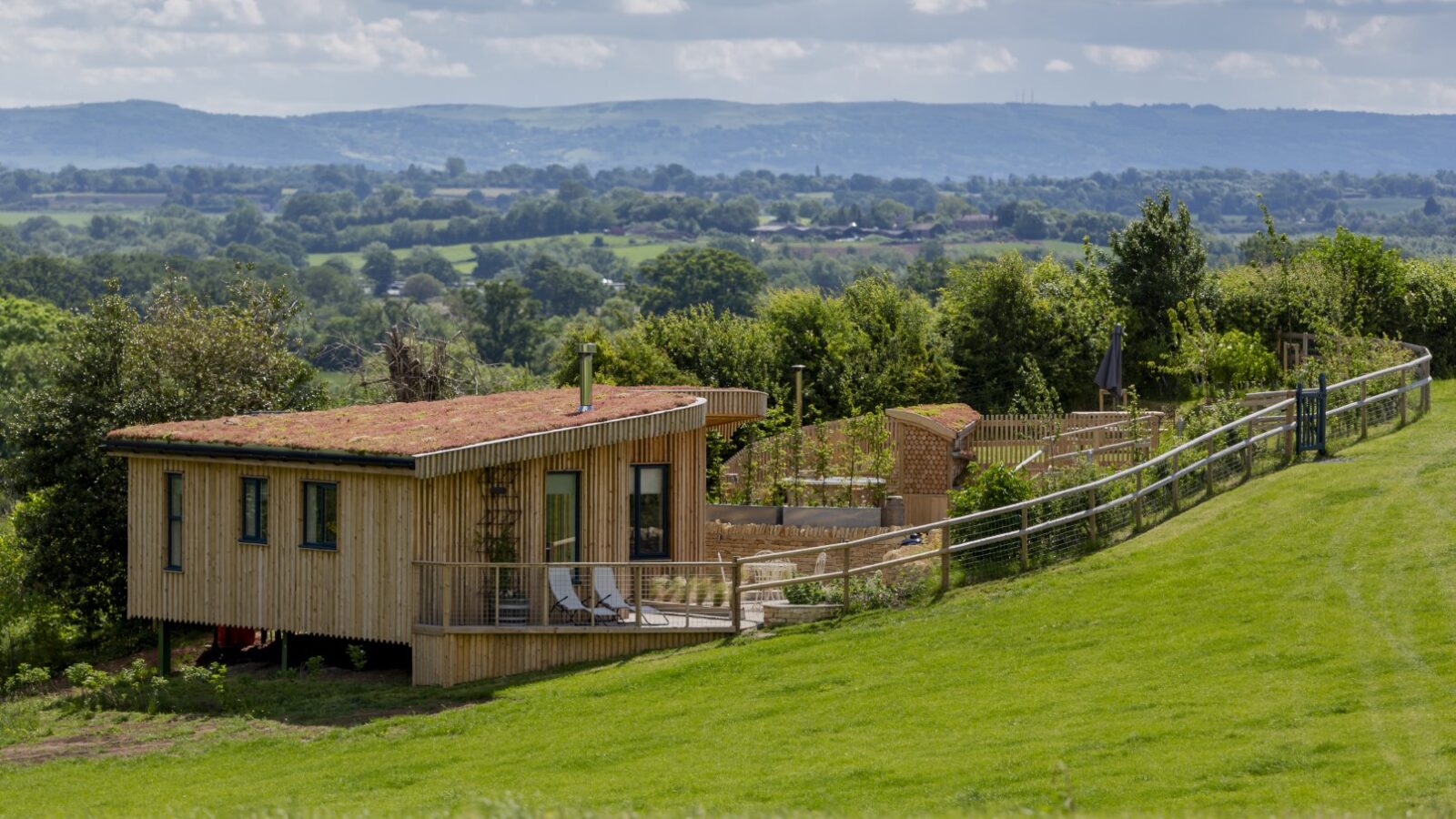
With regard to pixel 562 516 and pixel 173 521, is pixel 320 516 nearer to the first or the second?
pixel 173 521

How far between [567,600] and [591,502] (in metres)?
1.89

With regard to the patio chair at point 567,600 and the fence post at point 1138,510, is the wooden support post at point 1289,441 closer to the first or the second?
the fence post at point 1138,510

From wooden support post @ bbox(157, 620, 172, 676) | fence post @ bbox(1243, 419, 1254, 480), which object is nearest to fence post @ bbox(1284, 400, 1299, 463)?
fence post @ bbox(1243, 419, 1254, 480)

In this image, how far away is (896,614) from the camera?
877 inches

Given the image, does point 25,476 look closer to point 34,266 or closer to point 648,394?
point 648,394

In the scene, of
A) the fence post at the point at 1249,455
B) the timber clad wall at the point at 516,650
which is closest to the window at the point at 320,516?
the timber clad wall at the point at 516,650

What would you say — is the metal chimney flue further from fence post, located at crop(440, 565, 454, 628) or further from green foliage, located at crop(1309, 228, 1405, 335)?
green foliage, located at crop(1309, 228, 1405, 335)

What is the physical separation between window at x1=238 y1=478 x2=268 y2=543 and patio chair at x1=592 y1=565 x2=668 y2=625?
4.51 metres

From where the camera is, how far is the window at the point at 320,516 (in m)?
23.6

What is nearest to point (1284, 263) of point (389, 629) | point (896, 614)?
point (896, 614)

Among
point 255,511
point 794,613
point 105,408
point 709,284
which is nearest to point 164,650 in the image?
point 255,511

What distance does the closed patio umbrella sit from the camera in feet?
115

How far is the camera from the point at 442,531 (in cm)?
2311

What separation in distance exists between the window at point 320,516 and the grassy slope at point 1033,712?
3760mm
